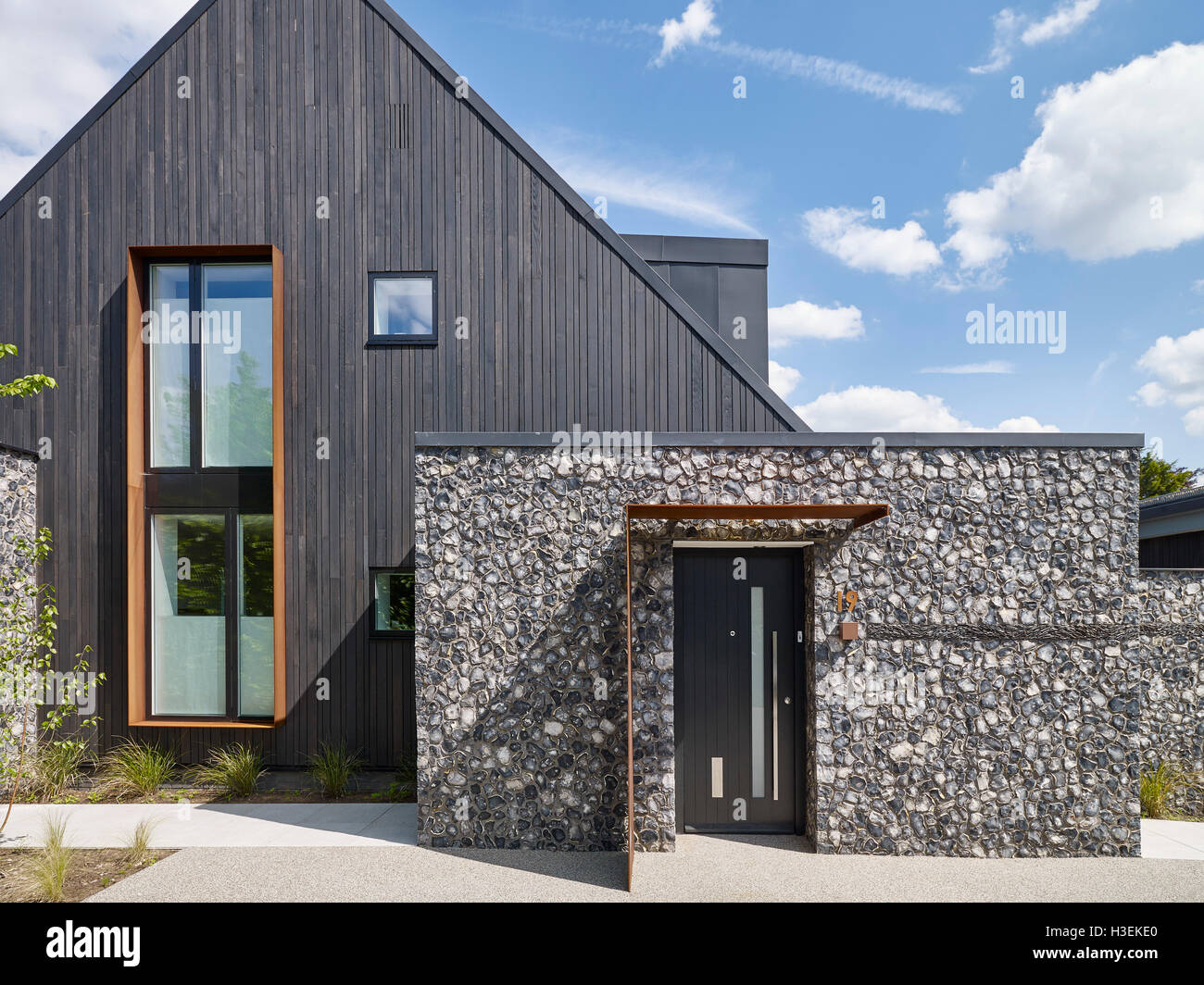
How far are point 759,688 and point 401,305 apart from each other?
5785 mm

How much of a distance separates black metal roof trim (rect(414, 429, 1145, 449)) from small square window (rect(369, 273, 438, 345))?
2.56 meters

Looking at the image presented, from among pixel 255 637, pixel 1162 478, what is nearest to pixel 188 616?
pixel 255 637

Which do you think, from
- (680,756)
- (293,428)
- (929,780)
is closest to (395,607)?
(293,428)

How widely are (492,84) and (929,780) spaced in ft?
28.2


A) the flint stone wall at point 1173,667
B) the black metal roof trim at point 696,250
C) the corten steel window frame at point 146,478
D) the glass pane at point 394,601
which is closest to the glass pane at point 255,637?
the corten steel window frame at point 146,478

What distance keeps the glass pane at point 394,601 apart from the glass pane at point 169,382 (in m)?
2.79

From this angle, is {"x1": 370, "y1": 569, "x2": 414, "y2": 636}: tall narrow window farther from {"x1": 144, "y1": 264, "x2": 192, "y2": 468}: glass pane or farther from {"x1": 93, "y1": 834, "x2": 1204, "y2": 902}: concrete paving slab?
{"x1": 144, "y1": 264, "x2": 192, "y2": 468}: glass pane

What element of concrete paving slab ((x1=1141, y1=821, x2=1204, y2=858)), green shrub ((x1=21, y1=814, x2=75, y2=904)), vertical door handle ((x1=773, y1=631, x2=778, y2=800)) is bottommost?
concrete paving slab ((x1=1141, y1=821, x2=1204, y2=858))

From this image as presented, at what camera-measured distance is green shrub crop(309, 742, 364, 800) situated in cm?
703

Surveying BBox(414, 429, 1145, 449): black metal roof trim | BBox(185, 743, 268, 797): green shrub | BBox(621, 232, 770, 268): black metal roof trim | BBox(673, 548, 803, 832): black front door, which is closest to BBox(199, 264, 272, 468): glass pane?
BBox(414, 429, 1145, 449): black metal roof trim

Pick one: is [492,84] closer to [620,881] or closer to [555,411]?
[555,411]

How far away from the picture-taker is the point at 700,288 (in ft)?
37.4

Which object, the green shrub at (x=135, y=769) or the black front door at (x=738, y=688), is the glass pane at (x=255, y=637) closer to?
the green shrub at (x=135, y=769)

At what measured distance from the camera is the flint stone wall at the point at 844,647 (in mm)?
5594
